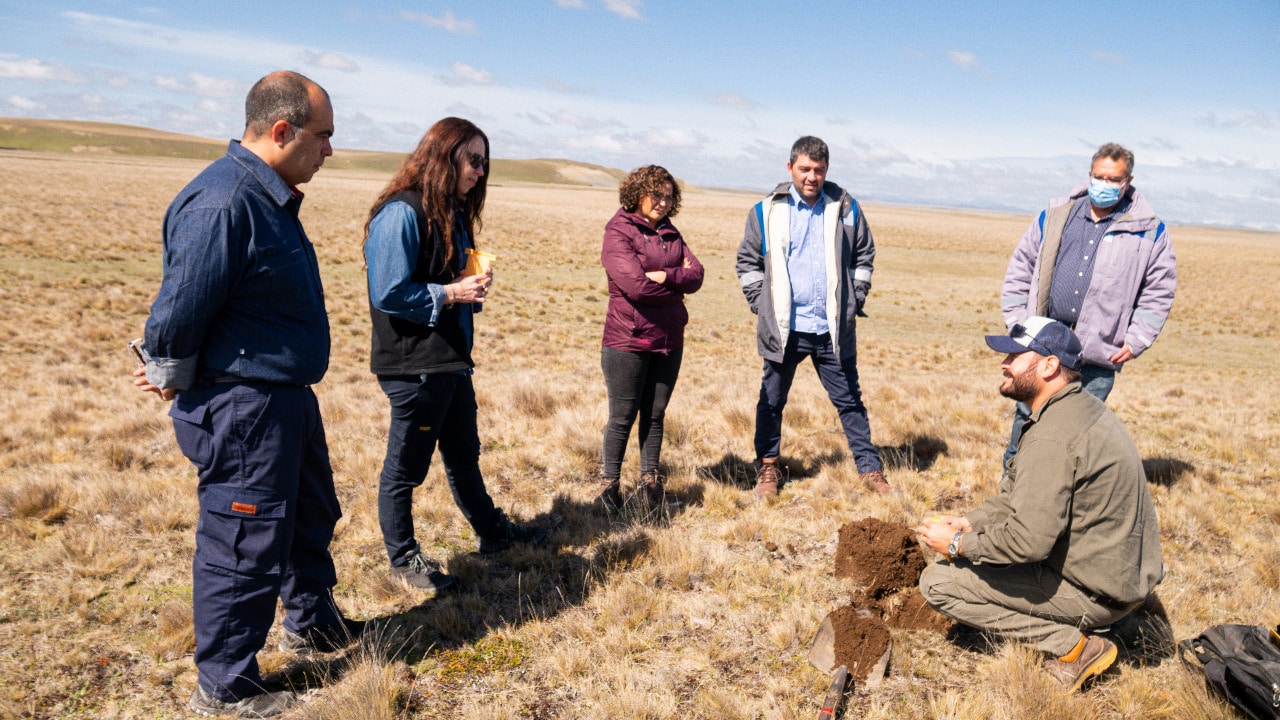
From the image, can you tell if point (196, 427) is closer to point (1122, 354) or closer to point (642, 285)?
point (642, 285)

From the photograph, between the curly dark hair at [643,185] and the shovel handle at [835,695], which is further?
the curly dark hair at [643,185]

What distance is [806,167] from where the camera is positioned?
16.0 feet

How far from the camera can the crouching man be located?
9.56ft

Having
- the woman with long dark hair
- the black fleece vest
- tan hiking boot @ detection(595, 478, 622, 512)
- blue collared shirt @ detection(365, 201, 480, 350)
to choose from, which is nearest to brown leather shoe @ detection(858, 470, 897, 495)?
tan hiking boot @ detection(595, 478, 622, 512)

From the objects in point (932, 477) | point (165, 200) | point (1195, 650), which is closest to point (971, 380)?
point (932, 477)

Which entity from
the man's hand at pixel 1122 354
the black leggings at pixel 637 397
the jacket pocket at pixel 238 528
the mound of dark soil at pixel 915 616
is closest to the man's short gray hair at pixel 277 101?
the jacket pocket at pixel 238 528

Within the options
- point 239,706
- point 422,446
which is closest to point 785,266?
point 422,446

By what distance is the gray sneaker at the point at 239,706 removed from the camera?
9.31 feet

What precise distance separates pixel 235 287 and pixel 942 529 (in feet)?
9.83

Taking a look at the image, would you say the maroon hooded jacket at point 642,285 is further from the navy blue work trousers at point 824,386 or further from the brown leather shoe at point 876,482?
the brown leather shoe at point 876,482

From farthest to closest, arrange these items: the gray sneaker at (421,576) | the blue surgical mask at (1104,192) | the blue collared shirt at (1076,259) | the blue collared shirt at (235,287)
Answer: the blue collared shirt at (1076,259) < the blue surgical mask at (1104,192) < the gray sneaker at (421,576) < the blue collared shirt at (235,287)

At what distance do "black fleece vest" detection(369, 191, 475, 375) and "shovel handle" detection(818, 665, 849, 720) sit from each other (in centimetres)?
219

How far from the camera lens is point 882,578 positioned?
153 inches

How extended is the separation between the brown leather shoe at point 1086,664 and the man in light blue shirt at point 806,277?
216 centimetres
